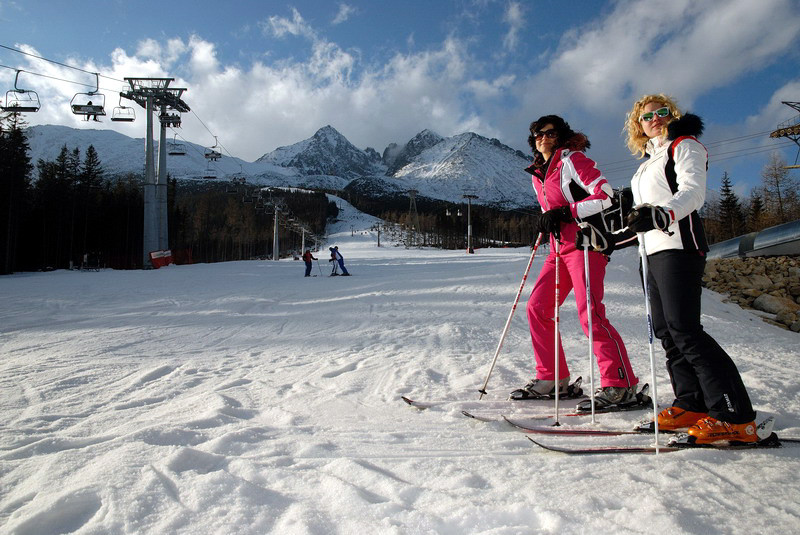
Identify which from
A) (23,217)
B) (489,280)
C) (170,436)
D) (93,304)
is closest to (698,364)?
(170,436)

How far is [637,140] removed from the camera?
2758 millimetres

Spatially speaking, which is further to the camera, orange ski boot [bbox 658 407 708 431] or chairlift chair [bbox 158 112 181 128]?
chairlift chair [bbox 158 112 181 128]

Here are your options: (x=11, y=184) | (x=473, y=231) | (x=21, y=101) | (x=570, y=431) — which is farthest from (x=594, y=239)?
(x=473, y=231)

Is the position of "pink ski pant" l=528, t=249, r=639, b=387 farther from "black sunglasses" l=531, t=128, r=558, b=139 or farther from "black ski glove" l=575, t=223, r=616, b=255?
"black sunglasses" l=531, t=128, r=558, b=139

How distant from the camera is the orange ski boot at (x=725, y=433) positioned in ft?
6.83

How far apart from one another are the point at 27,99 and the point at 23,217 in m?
22.8

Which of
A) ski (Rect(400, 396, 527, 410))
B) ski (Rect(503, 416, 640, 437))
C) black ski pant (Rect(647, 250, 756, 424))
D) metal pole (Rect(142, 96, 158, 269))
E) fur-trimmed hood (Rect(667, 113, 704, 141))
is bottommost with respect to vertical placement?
ski (Rect(400, 396, 527, 410))

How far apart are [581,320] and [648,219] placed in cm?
98

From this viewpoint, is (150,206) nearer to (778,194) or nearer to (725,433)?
(725,433)

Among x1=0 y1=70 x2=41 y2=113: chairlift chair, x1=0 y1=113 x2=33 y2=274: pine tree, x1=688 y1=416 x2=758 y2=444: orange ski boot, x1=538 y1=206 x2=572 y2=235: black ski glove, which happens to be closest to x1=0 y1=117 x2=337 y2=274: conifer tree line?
x1=0 y1=113 x2=33 y2=274: pine tree

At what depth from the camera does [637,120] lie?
2.72 metres

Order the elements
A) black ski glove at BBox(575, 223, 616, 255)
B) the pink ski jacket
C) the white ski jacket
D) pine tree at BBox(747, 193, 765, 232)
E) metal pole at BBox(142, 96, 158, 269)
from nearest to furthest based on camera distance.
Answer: the white ski jacket → black ski glove at BBox(575, 223, 616, 255) → the pink ski jacket → metal pole at BBox(142, 96, 158, 269) → pine tree at BBox(747, 193, 765, 232)

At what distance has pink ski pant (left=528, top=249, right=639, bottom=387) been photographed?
9.05 ft

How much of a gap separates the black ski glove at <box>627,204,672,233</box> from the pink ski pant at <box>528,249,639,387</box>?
66 cm
